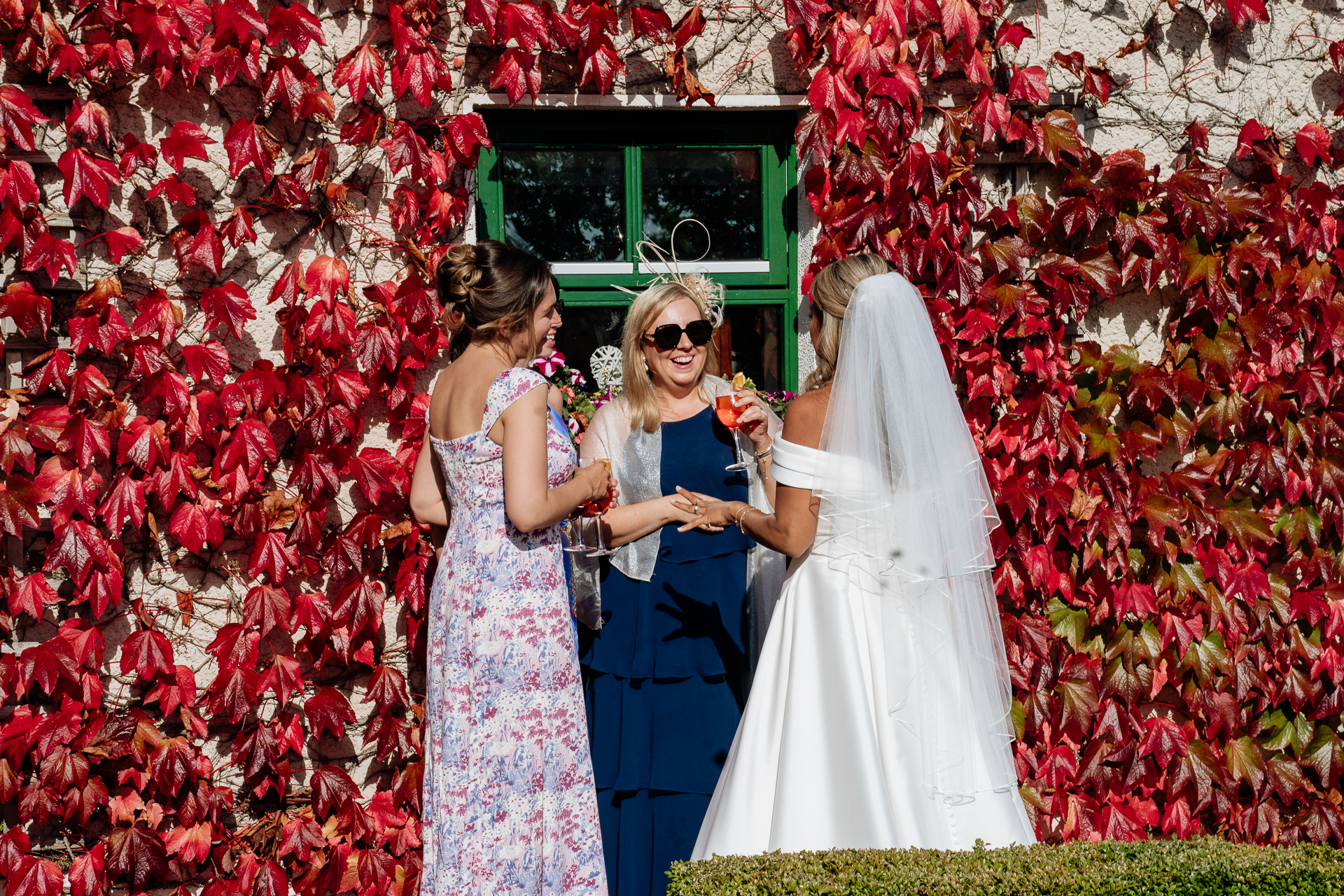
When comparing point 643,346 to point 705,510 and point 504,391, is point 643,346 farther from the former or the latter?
point 504,391

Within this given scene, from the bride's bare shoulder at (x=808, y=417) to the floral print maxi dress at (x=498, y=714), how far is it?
670 mm

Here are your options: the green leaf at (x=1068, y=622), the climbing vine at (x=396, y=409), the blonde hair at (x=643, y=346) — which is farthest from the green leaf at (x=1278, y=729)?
the blonde hair at (x=643, y=346)

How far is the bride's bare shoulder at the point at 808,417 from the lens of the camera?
2.68 meters

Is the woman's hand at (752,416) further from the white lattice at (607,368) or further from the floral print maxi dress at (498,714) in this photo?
the white lattice at (607,368)

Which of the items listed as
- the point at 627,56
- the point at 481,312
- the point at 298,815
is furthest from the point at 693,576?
the point at 627,56

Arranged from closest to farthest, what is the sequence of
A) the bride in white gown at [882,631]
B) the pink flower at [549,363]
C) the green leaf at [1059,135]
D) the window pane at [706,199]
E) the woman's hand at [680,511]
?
the bride in white gown at [882,631]
the woman's hand at [680,511]
the pink flower at [549,363]
the green leaf at [1059,135]
the window pane at [706,199]

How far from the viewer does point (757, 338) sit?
3.86m

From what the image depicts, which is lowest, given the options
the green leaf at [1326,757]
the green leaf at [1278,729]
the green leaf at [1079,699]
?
the green leaf at [1326,757]

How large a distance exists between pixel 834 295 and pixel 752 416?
436 mm

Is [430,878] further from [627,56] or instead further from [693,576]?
[627,56]

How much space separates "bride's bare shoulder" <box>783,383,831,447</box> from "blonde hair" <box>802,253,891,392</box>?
3.9 inches

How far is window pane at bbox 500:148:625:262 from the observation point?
12.3 feet

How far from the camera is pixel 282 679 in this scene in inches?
132


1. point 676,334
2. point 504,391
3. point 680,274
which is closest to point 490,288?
point 504,391
